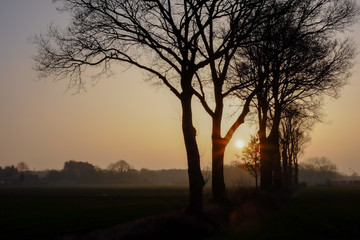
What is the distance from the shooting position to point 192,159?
21.7 metres

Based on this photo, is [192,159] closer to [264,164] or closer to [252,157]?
[264,164]

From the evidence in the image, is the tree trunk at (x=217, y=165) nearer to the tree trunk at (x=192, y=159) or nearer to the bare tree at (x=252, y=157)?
the tree trunk at (x=192, y=159)

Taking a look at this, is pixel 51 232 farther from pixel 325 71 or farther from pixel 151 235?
pixel 325 71

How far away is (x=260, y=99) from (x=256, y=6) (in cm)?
2037

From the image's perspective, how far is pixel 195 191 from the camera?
2127 cm

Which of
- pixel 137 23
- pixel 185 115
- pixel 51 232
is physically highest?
pixel 137 23

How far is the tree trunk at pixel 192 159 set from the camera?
21.1 metres

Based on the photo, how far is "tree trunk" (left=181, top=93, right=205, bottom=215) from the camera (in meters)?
21.1

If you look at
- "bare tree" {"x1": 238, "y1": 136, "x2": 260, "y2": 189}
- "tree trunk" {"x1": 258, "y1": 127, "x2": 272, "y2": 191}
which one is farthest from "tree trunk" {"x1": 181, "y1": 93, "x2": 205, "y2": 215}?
"bare tree" {"x1": 238, "y1": 136, "x2": 260, "y2": 189}

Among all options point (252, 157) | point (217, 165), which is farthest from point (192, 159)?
point (252, 157)

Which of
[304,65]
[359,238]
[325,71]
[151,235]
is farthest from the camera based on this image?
[325,71]

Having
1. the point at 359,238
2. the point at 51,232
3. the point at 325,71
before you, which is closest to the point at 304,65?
the point at 325,71

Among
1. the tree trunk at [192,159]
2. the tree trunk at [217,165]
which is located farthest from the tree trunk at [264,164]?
the tree trunk at [192,159]

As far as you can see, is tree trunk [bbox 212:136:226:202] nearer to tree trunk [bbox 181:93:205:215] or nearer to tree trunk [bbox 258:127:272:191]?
tree trunk [bbox 181:93:205:215]
